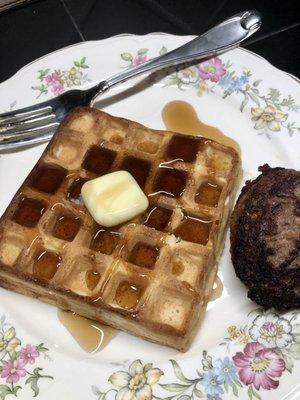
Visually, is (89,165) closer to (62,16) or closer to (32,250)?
(32,250)

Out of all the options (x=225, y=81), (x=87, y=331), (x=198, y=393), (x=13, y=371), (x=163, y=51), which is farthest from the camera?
(x=163, y=51)

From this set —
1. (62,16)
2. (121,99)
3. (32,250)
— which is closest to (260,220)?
(32,250)

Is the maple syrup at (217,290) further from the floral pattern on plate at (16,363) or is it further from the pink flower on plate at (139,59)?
the pink flower on plate at (139,59)

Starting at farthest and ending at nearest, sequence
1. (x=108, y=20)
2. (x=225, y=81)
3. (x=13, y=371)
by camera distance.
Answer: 1. (x=108, y=20)
2. (x=225, y=81)
3. (x=13, y=371)

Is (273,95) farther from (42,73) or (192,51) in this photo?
(42,73)

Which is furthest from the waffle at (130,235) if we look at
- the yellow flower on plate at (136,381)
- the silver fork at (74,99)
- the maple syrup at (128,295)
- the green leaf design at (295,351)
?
the green leaf design at (295,351)

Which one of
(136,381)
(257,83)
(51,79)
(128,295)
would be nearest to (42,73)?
(51,79)

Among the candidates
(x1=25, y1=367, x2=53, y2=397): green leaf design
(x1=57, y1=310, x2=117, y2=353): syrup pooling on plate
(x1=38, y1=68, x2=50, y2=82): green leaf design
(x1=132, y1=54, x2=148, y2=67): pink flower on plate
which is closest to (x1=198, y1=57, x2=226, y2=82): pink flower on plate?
(x1=132, y1=54, x2=148, y2=67): pink flower on plate
